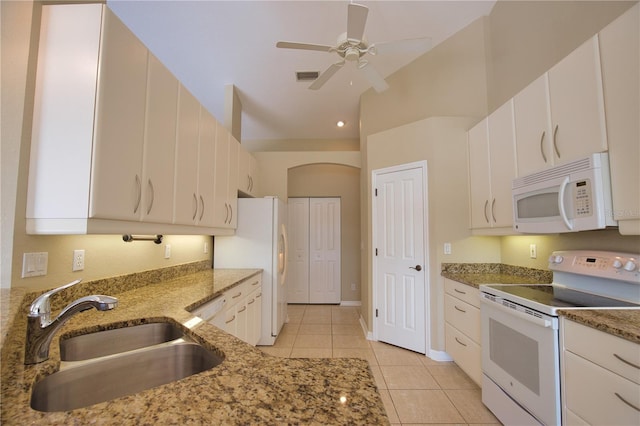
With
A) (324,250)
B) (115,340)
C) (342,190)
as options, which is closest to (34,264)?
(115,340)

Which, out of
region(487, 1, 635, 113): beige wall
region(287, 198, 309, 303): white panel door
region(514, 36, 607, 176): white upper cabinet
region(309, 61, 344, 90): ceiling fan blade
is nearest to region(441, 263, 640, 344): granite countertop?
region(514, 36, 607, 176): white upper cabinet

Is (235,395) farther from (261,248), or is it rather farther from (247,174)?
(247,174)

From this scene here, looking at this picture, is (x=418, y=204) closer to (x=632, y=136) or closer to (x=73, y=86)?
(x=632, y=136)

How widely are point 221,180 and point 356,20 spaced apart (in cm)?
185

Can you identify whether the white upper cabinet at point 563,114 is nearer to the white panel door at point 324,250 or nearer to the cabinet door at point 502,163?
the cabinet door at point 502,163

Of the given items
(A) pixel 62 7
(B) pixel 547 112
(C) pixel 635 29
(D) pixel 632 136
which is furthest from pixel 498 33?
(A) pixel 62 7

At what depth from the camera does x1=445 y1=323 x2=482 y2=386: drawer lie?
7.36 feet

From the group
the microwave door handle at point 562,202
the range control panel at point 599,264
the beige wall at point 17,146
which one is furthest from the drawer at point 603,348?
the beige wall at point 17,146

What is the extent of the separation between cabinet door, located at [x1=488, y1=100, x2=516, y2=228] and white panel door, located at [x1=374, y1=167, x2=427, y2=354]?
2.36 ft

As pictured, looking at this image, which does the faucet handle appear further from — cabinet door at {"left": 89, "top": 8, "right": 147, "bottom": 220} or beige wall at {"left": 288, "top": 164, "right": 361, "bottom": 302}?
beige wall at {"left": 288, "top": 164, "right": 361, "bottom": 302}

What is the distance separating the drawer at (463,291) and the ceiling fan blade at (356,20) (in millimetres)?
2225

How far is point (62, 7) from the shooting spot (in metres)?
1.35

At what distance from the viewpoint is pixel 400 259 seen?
Result: 3.21 m

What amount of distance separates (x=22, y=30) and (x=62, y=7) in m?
0.22
